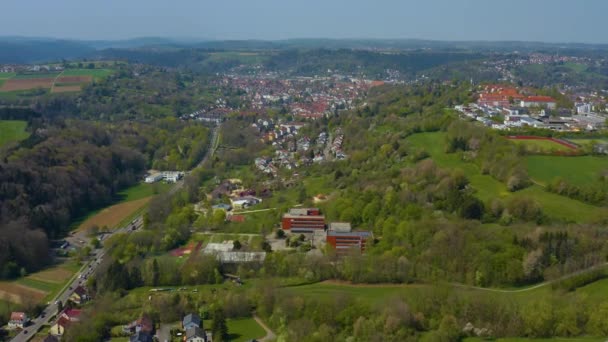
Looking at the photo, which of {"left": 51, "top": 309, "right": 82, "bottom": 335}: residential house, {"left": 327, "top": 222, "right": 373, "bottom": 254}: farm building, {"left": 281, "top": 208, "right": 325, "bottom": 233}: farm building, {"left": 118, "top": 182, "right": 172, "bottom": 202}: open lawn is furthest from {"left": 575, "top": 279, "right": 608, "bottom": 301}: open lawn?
{"left": 118, "top": 182, "right": 172, "bottom": 202}: open lawn

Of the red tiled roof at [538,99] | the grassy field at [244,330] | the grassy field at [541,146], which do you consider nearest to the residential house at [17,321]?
the grassy field at [244,330]

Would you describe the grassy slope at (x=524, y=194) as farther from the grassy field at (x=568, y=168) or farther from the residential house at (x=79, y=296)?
the residential house at (x=79, y=296)

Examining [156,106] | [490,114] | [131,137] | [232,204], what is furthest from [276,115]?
[232,204]

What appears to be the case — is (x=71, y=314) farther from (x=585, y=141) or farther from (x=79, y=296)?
(x=585, y=141)

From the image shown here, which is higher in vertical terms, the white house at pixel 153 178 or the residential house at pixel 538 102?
the residential house at pixel 538 102

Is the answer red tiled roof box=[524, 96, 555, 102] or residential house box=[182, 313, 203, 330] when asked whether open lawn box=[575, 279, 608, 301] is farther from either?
red tiled roof box=[524, 96, 555, 102]

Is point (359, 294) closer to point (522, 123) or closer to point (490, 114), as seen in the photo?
point (522, 123)
